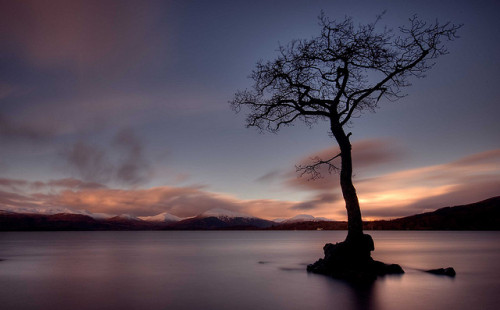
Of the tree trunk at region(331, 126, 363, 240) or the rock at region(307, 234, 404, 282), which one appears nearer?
the rock at region(307, 234, 404, 282)

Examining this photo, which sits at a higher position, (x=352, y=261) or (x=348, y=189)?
(x=348, y=189)

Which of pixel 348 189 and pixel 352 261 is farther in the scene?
pixel 348 189

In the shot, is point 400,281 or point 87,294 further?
point 400,281

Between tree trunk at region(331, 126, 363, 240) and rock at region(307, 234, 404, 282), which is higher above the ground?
tree trunk at region(331, 126, 363, 240)

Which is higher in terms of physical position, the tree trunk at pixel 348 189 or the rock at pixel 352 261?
the tree trunk at pixel 348 189

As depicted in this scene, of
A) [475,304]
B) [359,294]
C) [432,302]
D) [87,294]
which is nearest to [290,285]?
[359,294]

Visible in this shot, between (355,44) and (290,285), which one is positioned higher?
(355,44)

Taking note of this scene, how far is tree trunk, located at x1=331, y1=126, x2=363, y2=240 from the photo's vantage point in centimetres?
1482

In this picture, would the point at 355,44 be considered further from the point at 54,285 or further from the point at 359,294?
the point at 54,285

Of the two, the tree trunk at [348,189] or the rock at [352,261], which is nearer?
the rock at [352,261]

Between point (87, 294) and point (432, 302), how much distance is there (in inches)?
430

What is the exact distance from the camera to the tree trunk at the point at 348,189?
14820 mm

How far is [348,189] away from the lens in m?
15.4

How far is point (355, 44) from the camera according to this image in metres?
14.8
